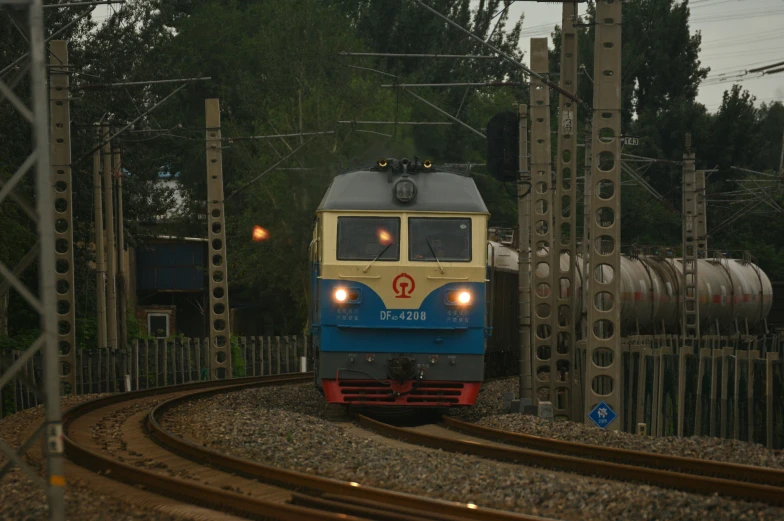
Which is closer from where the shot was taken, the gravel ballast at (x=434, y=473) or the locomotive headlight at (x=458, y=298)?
the gravel ballast at (x=434, y=473)

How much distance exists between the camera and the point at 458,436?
16406 millimetres

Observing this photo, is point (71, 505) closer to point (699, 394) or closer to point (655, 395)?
point (699, 394)

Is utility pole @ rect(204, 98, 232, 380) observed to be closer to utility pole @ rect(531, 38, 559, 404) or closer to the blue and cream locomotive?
utility pole @ rect(531, 38, 559, 404)

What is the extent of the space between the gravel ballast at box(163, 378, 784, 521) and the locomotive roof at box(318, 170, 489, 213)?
127 inches

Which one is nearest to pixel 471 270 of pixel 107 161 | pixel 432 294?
pixel 432 294

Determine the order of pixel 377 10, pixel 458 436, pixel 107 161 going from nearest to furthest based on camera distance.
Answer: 1. pixel 458 436
2. pixel 107 161
3. pixel 377 10

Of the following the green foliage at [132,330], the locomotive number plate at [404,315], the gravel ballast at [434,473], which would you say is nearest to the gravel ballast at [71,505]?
the gravel ballast at [434,473]

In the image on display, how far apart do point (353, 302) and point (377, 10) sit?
184ft

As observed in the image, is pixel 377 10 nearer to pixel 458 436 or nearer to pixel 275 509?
pixel 458 436

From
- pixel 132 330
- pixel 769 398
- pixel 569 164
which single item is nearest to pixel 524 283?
pixel 569 164

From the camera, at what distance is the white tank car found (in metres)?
33.6

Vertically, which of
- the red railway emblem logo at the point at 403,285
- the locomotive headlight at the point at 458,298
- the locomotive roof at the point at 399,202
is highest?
the locomotive roof at the point at 399,202

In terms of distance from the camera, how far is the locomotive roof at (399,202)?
1773cm

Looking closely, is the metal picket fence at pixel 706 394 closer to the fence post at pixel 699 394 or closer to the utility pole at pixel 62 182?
the fence post at pixel 699 394
